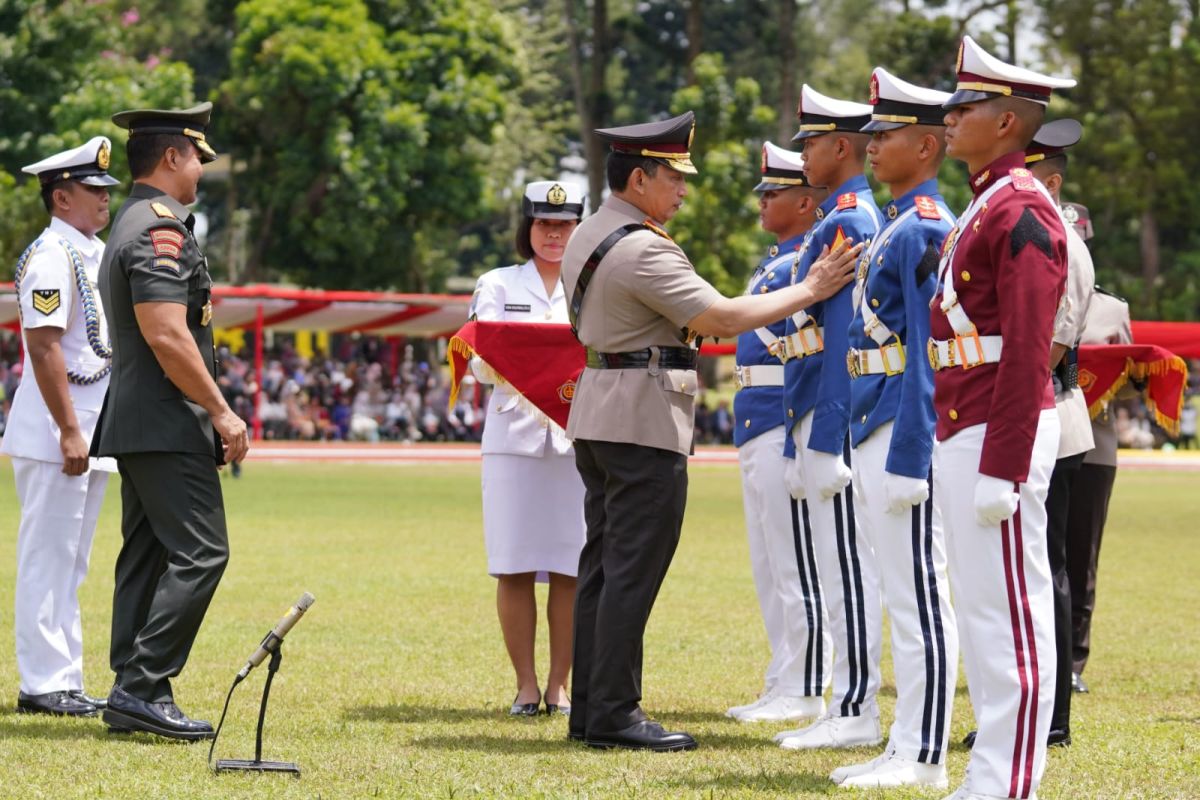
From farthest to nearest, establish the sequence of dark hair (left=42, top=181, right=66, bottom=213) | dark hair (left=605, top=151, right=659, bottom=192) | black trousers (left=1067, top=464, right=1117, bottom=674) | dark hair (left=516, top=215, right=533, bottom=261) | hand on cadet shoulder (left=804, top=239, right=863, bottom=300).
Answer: black trousers (left=1067, top=464, right=1117, bottom=674) < dark hair (left=516, top=215, right=533, bottom=261) < dark hair (left=42, top=181, right=66, bottom=213) < dark hair (left=605, top=151, right=659, bottom=192) < hand on cadet shoulder (left=804, top=239, right=863, bottom=300)

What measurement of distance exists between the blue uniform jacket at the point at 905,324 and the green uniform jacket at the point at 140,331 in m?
2.52

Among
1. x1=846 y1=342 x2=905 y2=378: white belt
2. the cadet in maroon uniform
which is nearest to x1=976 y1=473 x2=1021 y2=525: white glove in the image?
the cadet in maroon uniform

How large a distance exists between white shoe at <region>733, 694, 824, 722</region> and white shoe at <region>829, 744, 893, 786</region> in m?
1.35

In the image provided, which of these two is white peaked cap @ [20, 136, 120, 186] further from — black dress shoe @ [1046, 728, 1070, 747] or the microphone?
black dress shoe @ [1046, 728, 1070, 747]

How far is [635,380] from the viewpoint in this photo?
6348 millimetres

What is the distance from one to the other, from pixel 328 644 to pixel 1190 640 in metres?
4.91

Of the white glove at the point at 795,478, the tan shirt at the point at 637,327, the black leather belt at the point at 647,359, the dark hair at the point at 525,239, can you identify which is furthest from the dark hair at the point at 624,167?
the white glove at the point at 795,478

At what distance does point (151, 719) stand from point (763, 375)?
283cm

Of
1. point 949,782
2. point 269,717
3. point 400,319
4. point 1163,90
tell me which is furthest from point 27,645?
point 1163,90

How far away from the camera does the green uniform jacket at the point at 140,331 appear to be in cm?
647

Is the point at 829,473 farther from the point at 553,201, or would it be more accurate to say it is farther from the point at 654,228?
the point at 553,201

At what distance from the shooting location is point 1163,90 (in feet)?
144

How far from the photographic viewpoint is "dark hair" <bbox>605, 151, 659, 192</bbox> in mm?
6457

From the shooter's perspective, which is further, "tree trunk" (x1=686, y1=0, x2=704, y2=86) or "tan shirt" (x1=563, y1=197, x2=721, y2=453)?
"tree trunk" (x1=686, y1=0, x2=704, y2=86)
